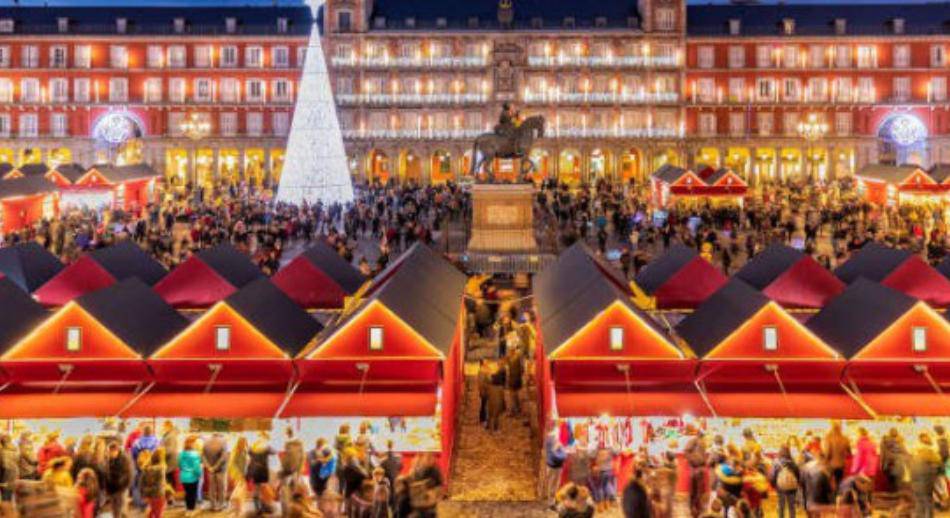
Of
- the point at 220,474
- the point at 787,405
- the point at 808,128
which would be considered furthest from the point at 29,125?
the point at 787,405

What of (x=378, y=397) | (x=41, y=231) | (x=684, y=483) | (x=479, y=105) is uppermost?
(x=479, y=105)

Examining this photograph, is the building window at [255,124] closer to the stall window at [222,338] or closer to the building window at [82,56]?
the building window at [82,56]

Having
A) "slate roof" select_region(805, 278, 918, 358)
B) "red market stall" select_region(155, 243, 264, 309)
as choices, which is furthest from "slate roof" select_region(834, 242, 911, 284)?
"red market stall" select_region(155, 243, 264, 309)

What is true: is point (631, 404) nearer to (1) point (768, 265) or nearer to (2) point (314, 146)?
(1) point (768, 265)

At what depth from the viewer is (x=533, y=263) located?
33688 millimetres

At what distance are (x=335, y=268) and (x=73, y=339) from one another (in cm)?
835

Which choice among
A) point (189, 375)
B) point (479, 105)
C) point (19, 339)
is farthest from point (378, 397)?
point (479, 105)

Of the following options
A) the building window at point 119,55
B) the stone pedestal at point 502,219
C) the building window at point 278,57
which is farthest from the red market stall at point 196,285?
the building window at point 119,55

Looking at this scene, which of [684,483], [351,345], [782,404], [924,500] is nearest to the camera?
[924,500]

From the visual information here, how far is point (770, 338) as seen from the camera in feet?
53.8

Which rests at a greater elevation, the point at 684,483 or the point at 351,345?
the point at 351,345

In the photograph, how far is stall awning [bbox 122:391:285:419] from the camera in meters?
14.9

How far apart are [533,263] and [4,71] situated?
5996cm

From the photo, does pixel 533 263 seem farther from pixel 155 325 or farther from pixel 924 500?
pixel 924 500
